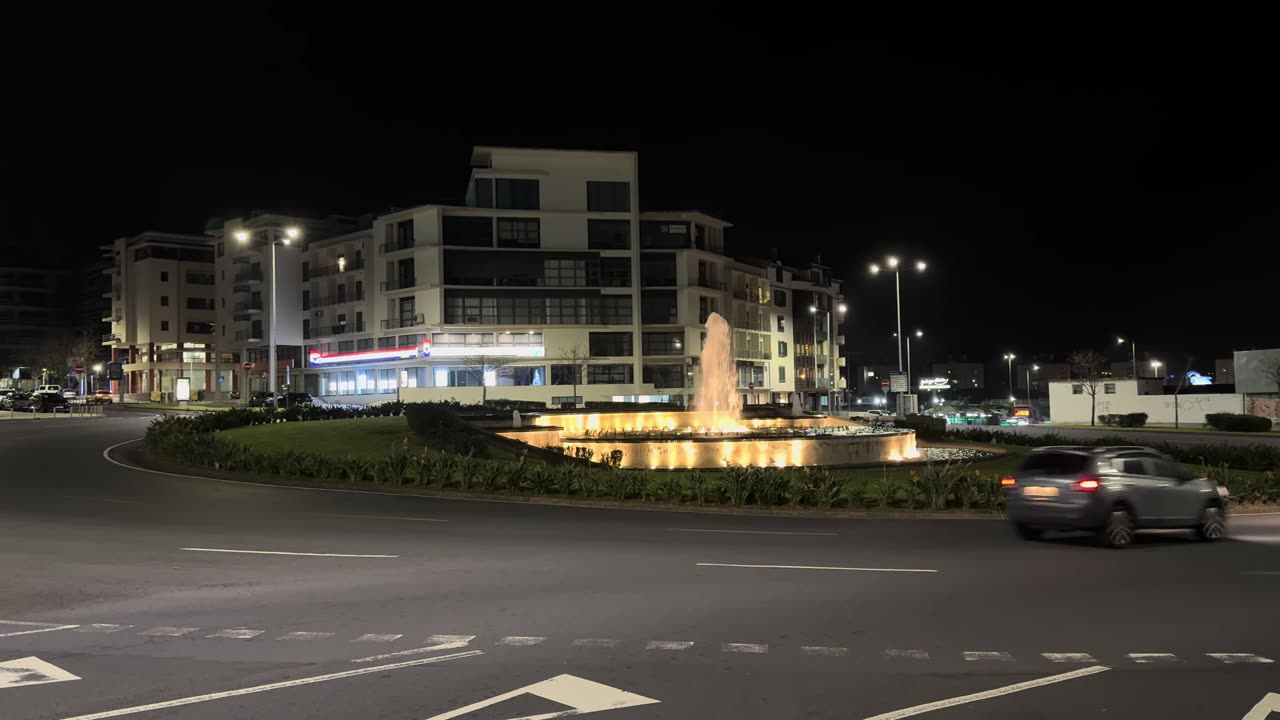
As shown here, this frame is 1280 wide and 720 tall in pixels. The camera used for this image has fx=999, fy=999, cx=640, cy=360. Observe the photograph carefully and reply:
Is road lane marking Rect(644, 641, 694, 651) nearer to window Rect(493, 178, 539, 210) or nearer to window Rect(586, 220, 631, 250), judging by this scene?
window Rect(493, 178, 539, 210)

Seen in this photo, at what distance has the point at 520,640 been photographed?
839 centimetres

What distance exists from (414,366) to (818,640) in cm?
7044

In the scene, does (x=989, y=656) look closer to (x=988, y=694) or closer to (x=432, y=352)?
(x=988, y=694)

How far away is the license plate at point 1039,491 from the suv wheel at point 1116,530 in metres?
0.81

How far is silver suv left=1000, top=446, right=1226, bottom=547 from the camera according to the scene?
1452cm

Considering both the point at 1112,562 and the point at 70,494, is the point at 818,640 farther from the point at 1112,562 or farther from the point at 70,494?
the point at 70,494

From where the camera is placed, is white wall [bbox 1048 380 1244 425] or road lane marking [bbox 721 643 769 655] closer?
road lane marking [bbox 721 643 769 655]

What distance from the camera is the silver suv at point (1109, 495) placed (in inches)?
571

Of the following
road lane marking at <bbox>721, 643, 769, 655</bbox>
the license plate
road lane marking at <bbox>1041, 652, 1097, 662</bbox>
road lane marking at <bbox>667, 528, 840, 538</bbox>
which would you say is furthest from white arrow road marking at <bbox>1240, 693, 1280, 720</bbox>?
road lane marking at <bbox>667, 528, 840, 538</bbox>

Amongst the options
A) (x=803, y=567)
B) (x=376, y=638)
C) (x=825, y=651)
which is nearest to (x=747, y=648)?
(x=825, y=651)

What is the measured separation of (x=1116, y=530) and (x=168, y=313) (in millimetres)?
105603

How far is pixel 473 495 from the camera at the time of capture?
22.0 m

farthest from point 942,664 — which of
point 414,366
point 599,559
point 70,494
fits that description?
point 414,366

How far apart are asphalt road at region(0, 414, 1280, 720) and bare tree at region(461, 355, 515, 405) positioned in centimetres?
5597
